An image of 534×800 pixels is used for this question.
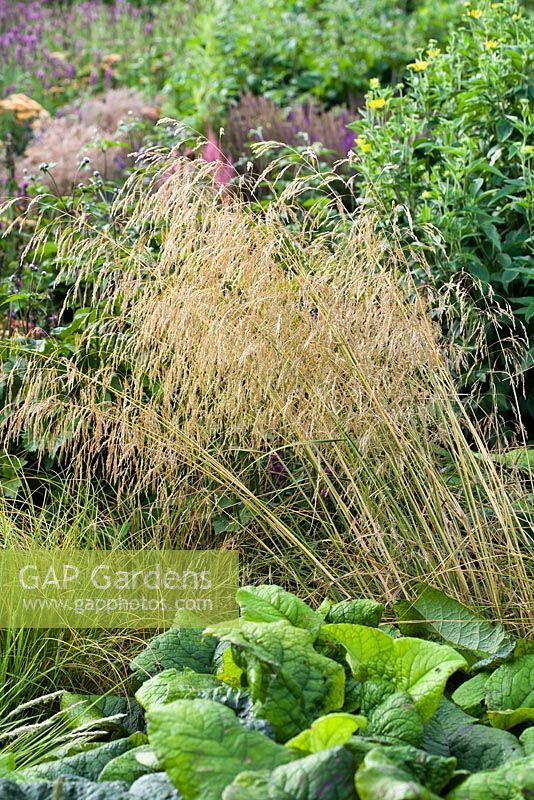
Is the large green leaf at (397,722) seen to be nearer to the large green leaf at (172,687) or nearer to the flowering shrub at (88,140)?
the large green leaf at (172,687)

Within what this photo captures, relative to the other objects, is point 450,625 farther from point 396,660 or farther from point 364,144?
point 364,144

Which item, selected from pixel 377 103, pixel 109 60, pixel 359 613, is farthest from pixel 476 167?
pixel 109 60

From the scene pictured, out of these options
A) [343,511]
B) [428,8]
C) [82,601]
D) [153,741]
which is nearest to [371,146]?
[343,511]

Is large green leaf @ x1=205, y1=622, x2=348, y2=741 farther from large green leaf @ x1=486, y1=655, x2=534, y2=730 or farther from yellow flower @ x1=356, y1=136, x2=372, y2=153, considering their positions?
yellow flower @ x1=356, y1=136, x2=372, y2=153

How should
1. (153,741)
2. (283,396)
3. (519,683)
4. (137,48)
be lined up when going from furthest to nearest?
(137,48)
(283,396)
(519,683)
(153,741)

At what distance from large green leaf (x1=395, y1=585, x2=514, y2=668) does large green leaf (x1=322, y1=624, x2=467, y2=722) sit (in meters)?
0.35

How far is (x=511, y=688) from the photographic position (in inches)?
84.9

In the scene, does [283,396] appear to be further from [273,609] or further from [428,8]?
[428,8]

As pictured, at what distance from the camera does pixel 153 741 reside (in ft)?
5.36

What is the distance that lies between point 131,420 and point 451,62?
2.16 metres

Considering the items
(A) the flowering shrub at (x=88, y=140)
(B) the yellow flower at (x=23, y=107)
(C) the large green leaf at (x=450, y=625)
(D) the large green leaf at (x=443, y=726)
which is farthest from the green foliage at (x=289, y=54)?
(D) the large green leaf at (x=443, y=726)

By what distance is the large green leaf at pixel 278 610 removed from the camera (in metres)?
2.13

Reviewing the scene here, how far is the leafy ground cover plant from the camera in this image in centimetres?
162

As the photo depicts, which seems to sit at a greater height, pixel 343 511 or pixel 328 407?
pixel 328 407
